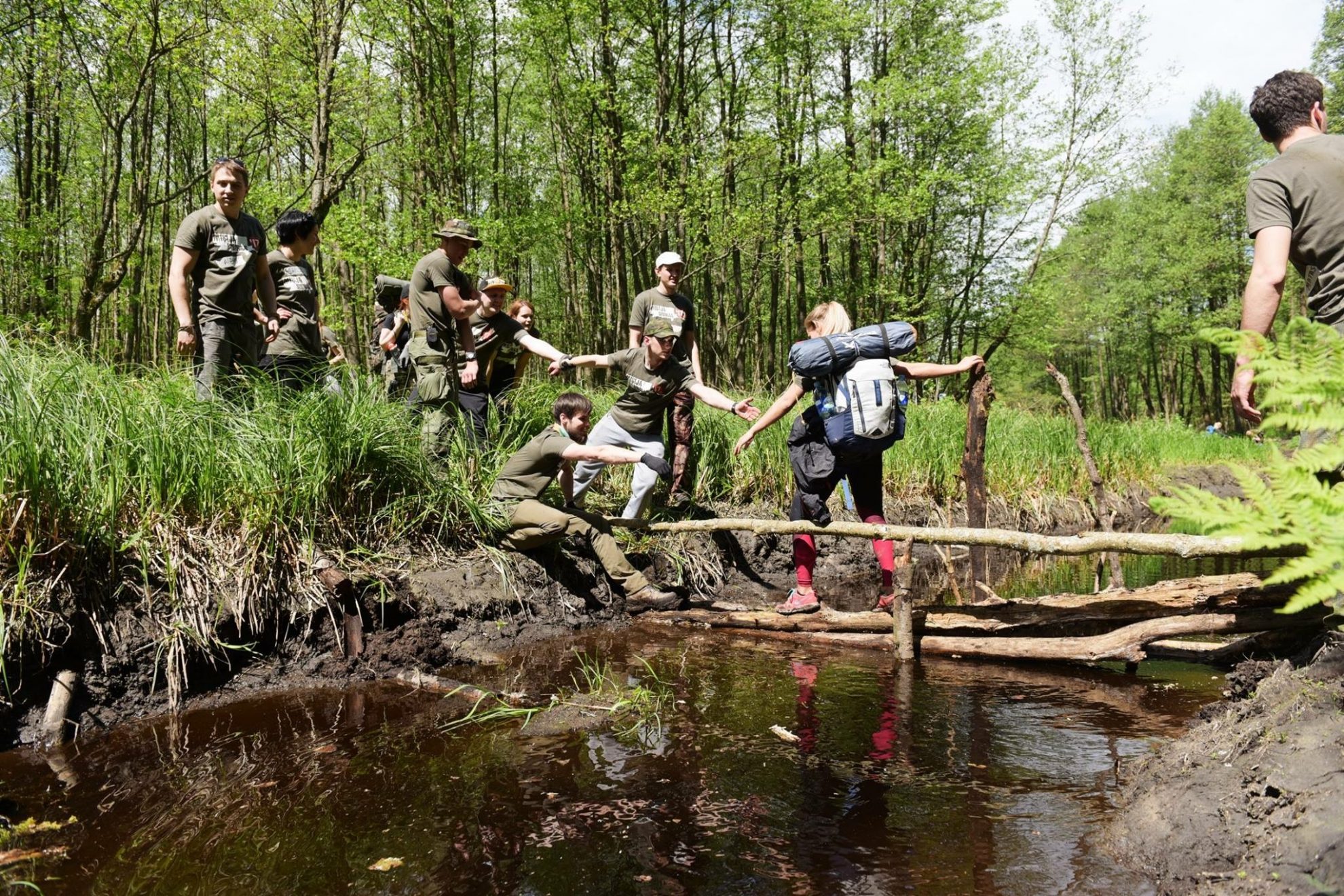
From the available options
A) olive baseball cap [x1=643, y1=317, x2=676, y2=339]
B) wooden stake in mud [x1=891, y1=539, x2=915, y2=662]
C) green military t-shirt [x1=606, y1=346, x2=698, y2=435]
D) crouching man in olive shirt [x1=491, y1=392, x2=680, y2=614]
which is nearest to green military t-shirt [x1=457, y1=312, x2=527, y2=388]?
green military t-shirt [x1=606, y1=346, x2=698, y2=435]

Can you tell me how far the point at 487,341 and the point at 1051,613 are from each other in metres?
4.64

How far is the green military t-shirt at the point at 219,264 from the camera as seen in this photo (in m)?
5.20

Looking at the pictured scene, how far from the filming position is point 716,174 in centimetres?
1593

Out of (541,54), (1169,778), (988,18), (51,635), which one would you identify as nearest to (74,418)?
(51,635)

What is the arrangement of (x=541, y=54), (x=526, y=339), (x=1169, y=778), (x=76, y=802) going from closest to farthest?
1. (x=1169, y=778)
2. (x=76, y=802)
3. (x=526, y=339)
4. (x=541, y=54)

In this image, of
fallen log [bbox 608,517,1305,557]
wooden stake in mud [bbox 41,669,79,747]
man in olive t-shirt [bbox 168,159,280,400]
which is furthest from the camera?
man in olive t-shirt [bbox 168,159,280,400]

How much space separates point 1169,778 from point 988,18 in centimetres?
2382

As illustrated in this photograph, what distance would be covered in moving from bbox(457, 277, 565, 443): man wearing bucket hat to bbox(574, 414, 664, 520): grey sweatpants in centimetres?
76

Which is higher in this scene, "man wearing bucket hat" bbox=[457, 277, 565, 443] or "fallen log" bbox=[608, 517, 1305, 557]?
"man wearing bucket hat" bbox=[457, 277, 565, 443]

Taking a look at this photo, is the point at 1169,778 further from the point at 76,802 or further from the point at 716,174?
the point at 716,174

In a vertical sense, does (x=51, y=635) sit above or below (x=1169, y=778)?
above

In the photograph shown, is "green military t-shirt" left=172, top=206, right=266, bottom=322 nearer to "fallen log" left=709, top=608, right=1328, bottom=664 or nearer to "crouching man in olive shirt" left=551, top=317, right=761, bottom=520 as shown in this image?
"crouching man in olive shirt" left=551, top=317, right=761, bottom=520

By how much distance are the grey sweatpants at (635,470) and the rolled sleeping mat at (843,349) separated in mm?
1679

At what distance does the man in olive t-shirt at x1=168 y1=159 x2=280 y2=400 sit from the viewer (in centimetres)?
512
